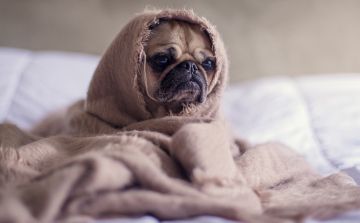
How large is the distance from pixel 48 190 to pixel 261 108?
1519 mm

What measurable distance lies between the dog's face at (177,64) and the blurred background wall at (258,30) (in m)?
1.35

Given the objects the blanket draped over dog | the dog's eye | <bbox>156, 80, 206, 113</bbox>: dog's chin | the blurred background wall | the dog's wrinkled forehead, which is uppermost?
the blurred background wall

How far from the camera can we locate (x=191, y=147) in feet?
2.18

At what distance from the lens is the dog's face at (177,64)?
3.61ft

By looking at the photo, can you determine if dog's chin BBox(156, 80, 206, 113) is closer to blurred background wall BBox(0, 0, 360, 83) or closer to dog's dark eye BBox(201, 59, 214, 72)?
dog's dark eye BBox(201, 59, 214, 72)

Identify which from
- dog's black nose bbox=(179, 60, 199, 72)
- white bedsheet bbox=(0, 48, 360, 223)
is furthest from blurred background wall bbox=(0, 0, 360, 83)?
dog's black nose bbox=(179, 60, 199, 72)

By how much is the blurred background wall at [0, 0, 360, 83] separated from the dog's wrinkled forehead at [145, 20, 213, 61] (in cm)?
133

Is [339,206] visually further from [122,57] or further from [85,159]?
[122,57]

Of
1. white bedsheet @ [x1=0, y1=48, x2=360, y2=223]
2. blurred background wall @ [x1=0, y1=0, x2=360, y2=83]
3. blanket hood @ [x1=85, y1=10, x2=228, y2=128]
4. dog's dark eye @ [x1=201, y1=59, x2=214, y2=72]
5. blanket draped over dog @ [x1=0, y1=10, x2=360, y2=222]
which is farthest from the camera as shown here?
blurred background wall @ [x1=0, y1=0, x2=360, y2=83]

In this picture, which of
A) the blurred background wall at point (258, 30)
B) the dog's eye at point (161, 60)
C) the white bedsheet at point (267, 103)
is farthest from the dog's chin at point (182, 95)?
the blurred background wall at point (258, 30)

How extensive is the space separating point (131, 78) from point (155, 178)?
58 cm

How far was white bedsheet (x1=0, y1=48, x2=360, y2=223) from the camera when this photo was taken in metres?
1.43

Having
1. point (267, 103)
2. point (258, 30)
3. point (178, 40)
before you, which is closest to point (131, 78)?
point (178, 40)

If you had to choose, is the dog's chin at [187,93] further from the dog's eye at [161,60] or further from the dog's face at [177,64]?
the dog's eye at [161,60]
